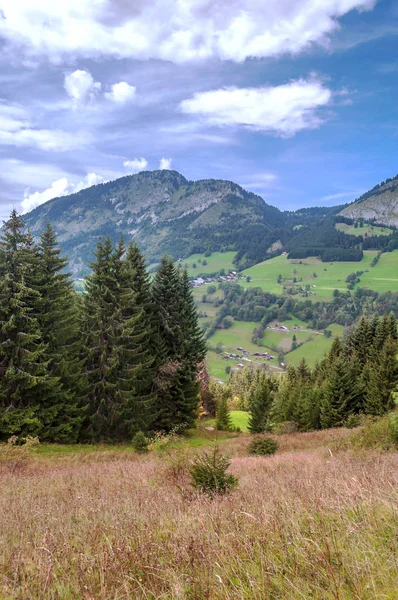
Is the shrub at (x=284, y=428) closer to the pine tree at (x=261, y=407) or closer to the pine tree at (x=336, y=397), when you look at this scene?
the pine tree at (x=261, y=407)

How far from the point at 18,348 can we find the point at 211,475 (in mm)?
16221

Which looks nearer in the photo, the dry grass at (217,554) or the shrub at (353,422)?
the dry grass at (217,554)

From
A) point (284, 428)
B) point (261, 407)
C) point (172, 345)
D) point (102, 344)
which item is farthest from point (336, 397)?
point (102, 344)

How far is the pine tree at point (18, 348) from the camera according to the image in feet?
61.9

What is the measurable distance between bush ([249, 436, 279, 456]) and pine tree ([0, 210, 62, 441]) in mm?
12220

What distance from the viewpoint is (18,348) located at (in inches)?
757

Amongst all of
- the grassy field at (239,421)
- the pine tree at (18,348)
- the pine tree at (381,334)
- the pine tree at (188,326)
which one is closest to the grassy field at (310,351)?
the grassy field at (239,421)

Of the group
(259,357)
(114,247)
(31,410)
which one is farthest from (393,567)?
(259,357)

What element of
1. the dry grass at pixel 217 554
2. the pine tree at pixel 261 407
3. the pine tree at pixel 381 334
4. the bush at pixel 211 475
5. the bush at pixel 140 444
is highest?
the dry grass at pixel 217 554

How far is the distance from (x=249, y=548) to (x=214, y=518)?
1.10m

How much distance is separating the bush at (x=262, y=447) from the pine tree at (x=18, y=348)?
12220 mm

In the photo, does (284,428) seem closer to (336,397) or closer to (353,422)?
(336,397)

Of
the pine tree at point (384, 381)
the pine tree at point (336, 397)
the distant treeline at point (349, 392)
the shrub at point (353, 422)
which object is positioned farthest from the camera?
the pine tree at point (336, 397)

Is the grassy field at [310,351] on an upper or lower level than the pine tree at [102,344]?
lower
